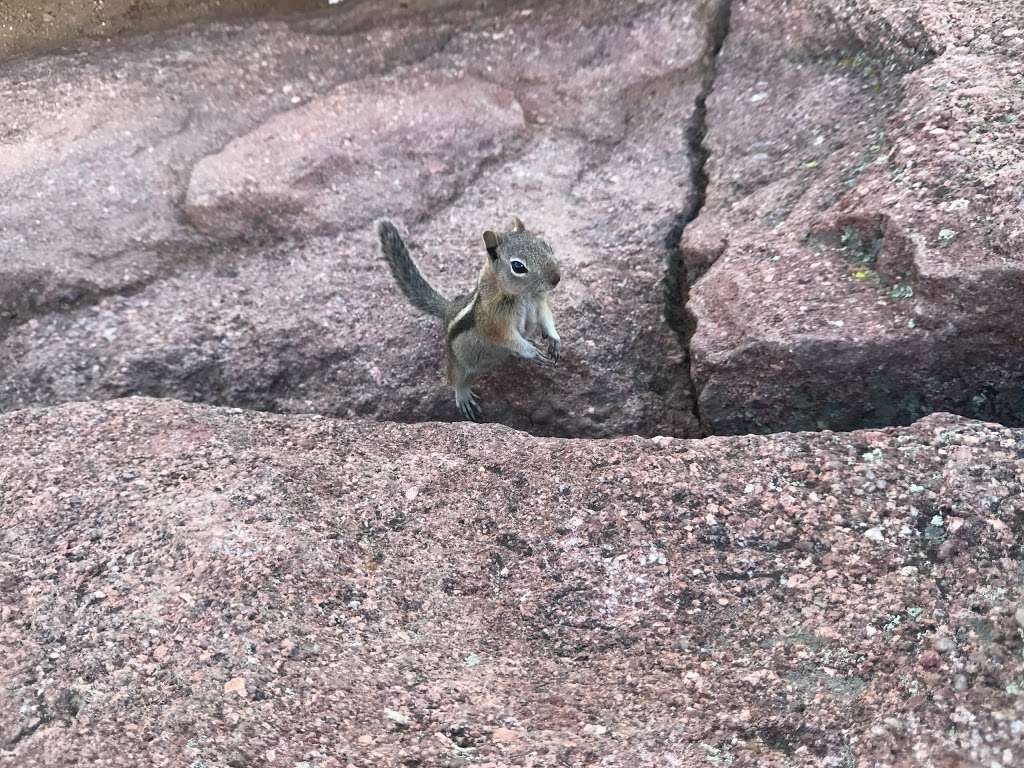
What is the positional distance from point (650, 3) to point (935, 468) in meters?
3.50

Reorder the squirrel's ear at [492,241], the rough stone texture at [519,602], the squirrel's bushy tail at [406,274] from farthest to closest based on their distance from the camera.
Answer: the squirrel's bushy tail at [406,274]
the squirrel's ear at [492,241]
the rough stone texture at [519,602]

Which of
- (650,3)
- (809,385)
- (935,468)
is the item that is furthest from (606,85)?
(935,468)

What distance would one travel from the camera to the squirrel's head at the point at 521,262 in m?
3.47

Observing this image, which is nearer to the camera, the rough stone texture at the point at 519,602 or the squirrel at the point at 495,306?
the rough stone texture at the point at 519,602

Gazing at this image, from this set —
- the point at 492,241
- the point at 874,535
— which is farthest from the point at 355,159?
the point at 874,535

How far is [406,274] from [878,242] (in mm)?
A: 1872

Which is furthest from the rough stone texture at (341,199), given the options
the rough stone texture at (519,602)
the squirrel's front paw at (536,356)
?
the rough stone texture at (519,602)

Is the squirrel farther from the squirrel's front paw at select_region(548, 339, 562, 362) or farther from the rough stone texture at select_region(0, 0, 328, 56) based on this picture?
the rough stone texture at select_region(0, 0, 328, 56)

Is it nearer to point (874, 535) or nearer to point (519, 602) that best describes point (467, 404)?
point (519, 602)

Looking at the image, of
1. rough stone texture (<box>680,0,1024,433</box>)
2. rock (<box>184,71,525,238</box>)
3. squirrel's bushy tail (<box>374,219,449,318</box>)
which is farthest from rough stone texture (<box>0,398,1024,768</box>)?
rock (<box>184,71,525,238</box>)

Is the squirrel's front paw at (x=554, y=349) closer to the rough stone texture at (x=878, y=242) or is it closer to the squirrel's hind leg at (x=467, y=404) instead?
the squirrel's hind leg at (x=467, y=404)

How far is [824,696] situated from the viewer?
2010 millimetres

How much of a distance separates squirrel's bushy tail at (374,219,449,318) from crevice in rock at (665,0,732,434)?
99 cm

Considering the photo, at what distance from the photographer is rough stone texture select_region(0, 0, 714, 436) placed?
3838 millimetres
